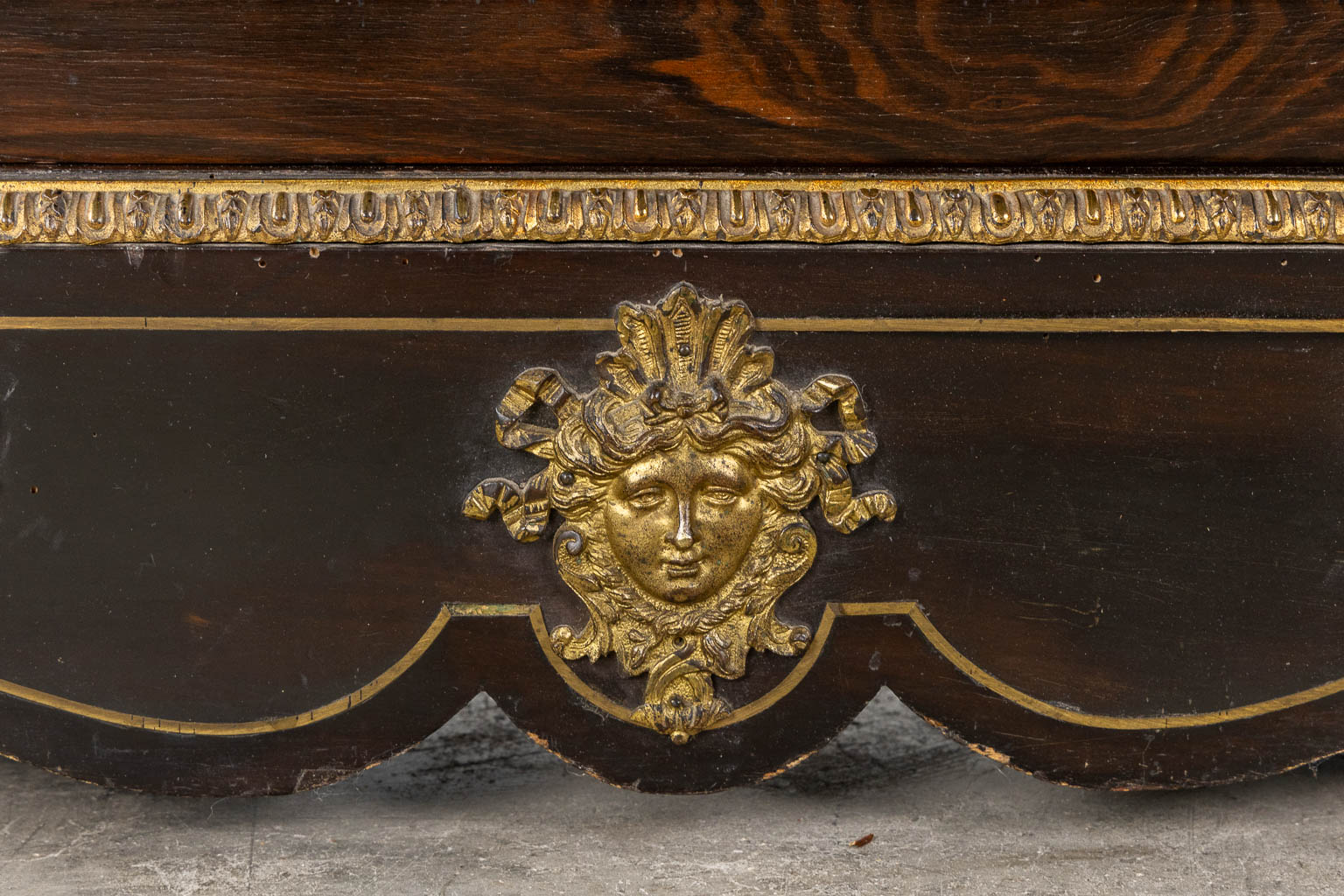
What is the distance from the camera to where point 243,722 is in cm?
109

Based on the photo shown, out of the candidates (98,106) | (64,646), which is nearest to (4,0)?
(98,106)

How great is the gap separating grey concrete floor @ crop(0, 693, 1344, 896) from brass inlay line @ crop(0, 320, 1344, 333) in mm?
479

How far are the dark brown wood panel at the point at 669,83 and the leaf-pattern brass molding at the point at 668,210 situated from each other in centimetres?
2

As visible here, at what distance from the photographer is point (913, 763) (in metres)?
1.35

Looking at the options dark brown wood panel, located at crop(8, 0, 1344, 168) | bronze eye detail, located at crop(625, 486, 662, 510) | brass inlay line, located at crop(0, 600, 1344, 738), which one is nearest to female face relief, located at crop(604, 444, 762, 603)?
bronze eye detail, located at crop(625, 486, 662, 510)

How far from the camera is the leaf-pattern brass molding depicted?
973 millimetres

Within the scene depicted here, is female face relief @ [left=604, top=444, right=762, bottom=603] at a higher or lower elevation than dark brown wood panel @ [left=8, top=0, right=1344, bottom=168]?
lower

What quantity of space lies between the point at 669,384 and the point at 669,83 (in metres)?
0.23

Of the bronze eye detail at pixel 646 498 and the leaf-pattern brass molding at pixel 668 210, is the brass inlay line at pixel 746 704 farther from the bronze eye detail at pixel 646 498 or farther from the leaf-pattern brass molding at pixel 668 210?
the leaf-pattern brass molding at pixel 668 210

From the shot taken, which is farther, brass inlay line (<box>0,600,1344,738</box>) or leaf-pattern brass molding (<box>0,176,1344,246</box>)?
brass inlay line (<box>0,600,1344,738</box>)

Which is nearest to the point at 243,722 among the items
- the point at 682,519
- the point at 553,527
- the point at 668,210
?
the point at 553,527

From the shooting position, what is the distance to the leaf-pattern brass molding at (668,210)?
0.97 meters

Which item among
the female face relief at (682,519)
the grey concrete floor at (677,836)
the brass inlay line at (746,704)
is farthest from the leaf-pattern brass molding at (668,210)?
the grey concrete floor at (677,836)

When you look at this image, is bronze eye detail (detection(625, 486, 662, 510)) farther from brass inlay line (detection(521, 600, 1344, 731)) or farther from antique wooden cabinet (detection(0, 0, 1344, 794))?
brass inlay line (detection(521, 600, 1344, 731))
